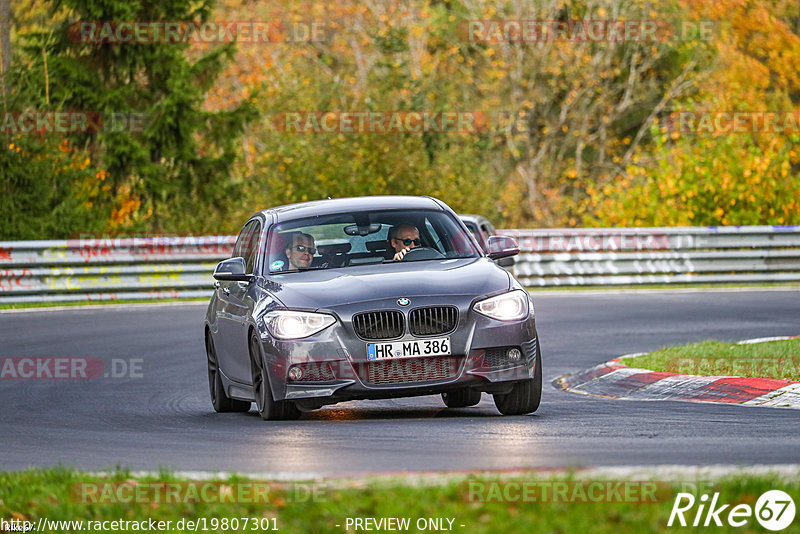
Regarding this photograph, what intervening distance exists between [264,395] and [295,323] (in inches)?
31.1

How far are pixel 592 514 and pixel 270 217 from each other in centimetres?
683

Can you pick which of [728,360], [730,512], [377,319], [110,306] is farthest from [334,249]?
[110,306]

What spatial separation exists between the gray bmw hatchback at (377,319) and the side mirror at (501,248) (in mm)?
11

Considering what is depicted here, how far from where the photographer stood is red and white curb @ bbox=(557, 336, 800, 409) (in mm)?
12375

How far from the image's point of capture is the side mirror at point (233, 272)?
12125 millimetres

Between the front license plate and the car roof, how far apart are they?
6.44ft

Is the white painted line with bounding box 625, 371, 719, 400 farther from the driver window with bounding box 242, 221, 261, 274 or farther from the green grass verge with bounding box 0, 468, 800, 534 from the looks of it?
the green grass verge with bounding box 0, 468, 800, 534

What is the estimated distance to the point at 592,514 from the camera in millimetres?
6301

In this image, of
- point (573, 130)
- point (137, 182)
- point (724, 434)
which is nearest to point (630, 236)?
point (137, 182)

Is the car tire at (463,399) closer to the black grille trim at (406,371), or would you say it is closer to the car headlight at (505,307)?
the car headlight at (505,307)

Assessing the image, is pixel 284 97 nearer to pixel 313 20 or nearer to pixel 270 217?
pixel 313 20

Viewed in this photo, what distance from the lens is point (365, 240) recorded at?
12.1m

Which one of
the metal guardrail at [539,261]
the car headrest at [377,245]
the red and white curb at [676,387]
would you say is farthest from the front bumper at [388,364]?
the metal guardrail at [539,261]

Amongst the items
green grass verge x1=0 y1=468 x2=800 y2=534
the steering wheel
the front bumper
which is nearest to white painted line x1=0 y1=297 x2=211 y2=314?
the steering wheel
